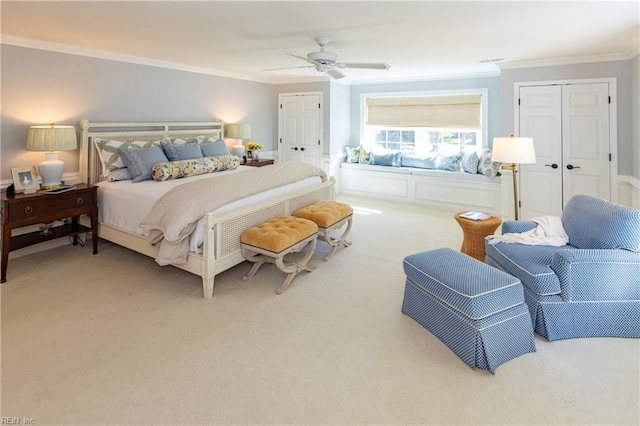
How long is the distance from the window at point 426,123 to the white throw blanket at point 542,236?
3.39 metres

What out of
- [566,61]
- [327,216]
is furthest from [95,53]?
[566,61]

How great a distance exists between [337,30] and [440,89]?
3.64 meters

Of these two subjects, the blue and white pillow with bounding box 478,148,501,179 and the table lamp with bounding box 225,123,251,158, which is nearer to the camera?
the blue and white pillow with bounding box 478,148,501,179

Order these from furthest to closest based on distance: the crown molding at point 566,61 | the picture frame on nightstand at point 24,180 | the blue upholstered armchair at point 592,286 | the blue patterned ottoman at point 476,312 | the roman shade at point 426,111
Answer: the roman shade at point 426,111, the crown molding at point 566,61, the picture frame on nightstand at point 24,180, the blue upholstered armchair at point 592,286, the blue patterned ottoman at point 476,312

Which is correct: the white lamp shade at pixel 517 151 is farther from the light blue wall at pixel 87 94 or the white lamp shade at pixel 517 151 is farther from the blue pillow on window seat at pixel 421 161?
the light blue wall at pixel 87 94

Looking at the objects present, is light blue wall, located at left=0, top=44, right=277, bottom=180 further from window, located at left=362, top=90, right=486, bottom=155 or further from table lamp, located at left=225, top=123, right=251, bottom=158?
window, located at left=362, top=90, right=486, bottom=155

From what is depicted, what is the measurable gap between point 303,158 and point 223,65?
239 cm

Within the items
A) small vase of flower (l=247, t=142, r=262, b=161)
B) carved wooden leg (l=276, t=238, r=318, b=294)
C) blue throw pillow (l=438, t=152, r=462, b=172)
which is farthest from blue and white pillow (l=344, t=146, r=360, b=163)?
carved wooden leg (l=276, t=238, r=318, b=294)

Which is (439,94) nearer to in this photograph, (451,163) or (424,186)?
(451,163)

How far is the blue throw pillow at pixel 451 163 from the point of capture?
625cm

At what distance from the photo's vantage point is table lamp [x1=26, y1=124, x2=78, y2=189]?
3.59 metres

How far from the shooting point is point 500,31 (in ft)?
11.1

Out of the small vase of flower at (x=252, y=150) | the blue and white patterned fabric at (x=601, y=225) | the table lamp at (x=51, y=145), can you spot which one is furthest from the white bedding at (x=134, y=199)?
the blue and white patterned fabric at (x=601, y=225)

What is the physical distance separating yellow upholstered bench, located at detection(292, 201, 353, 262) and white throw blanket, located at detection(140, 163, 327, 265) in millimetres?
526
